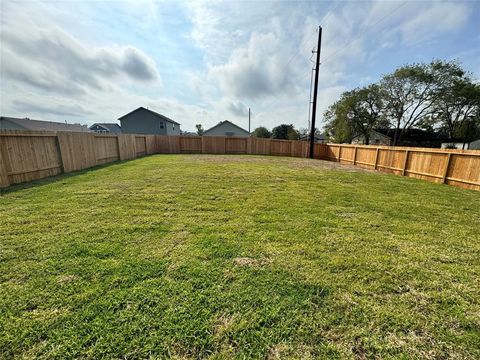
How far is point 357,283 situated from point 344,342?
745mm

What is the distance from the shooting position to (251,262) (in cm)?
238

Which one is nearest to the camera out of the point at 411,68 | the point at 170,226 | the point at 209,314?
the point at 209,314

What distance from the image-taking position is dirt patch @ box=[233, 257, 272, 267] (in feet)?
7.66

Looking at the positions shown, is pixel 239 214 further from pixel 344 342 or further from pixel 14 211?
pixel 14 211

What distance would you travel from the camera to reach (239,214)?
3.83 metres

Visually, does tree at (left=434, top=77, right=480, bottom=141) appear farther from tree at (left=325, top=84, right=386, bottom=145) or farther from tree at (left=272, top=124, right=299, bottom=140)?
tree at (left=272, top=124, right=299, bottom=140)

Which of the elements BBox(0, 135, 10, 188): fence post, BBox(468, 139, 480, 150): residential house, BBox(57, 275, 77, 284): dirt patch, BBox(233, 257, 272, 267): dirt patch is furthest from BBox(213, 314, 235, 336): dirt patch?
BBox(468, 139, 480, 150): residential house

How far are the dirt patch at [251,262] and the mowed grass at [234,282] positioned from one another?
2cm

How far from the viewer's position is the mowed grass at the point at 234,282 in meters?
1.46

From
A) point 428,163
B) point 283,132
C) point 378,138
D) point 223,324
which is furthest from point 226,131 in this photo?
point 223,324

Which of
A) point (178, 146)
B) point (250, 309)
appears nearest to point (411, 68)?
point (178, 146)

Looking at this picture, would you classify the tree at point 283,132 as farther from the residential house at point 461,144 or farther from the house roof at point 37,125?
the house roof at point 37,125

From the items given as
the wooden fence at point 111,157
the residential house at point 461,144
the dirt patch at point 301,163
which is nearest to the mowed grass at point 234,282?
the wooden fence at point 111,157

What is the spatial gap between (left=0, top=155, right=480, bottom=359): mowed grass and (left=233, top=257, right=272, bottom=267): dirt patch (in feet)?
0.05
